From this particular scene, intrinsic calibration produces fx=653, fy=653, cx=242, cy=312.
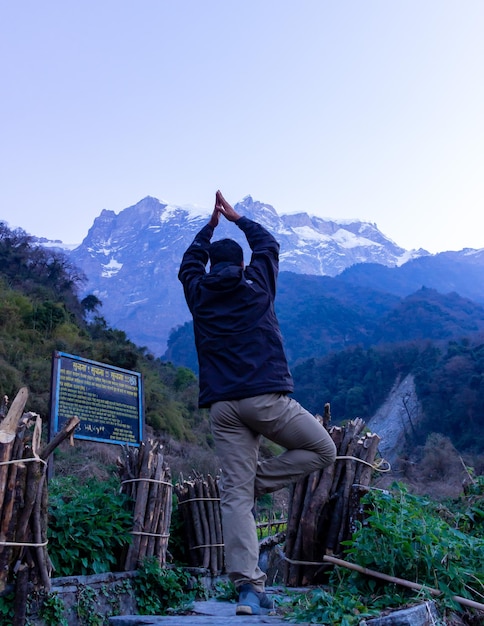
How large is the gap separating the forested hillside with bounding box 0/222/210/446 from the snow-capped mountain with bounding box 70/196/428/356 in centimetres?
7301

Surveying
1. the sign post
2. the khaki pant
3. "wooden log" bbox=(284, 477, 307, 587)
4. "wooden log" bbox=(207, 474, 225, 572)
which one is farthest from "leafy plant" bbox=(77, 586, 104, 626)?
the sign post

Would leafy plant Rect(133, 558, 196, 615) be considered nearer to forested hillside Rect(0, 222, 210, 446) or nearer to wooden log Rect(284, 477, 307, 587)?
wooden log Rect(284, 477, 307, 587)

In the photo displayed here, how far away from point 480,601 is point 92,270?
16168 cm

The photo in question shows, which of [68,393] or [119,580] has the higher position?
[68,393]

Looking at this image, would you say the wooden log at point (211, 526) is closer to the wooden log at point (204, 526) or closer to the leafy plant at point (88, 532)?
the wooden log at point (204, 526)

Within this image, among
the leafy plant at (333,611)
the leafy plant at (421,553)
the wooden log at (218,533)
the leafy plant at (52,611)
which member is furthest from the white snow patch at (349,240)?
the leafy plant at (333,611)

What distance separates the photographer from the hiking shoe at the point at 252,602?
3.12m

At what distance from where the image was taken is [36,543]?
3924 mm

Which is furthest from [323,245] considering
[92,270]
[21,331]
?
[21,331]

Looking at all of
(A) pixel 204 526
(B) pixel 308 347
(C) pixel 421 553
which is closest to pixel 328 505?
(C) pixel 421 553

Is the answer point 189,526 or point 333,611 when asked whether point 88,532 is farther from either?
point 333,611

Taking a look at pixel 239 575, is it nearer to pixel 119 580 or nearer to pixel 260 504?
pixel 119 580

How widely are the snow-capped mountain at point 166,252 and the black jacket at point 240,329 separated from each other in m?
106

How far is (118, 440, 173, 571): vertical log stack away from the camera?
5.26 m
